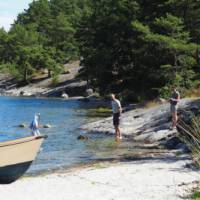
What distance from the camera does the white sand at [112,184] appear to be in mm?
14672

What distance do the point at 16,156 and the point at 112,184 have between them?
10.3ft

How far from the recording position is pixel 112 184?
1645cm

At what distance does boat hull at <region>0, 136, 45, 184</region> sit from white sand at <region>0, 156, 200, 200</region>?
37cm

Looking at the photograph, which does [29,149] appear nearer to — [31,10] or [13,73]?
[13,73]

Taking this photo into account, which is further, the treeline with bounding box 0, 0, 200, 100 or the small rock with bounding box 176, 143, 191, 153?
the treeline with bounding box 0, 0, 200, 100

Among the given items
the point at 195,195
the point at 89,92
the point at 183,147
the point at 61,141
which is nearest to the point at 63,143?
the point at 61,141

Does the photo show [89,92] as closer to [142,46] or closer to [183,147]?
[142,46]

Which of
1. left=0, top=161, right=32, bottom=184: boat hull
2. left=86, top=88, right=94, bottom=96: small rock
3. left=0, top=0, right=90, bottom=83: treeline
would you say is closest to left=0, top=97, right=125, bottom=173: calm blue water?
left=0, top=161, right=32, bottom=184: boat hull

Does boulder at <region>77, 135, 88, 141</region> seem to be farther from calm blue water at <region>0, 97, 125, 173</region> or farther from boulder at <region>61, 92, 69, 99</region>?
boulder at <region>61, 92, 69, 99</region>

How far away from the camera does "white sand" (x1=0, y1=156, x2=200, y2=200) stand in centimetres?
1467

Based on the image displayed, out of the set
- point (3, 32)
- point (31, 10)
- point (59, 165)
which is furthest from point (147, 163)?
point (31, 10)

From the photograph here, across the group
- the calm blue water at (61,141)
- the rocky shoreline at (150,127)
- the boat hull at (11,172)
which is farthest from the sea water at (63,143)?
the boat hull at (11,172)

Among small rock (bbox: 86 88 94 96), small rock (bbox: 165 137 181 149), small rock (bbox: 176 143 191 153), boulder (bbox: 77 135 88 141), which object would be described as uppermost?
small rock (bbox: 176 143 191 153)

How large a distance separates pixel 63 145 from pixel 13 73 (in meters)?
88.4
